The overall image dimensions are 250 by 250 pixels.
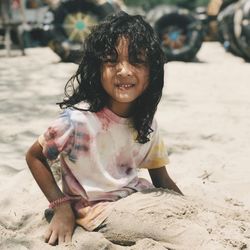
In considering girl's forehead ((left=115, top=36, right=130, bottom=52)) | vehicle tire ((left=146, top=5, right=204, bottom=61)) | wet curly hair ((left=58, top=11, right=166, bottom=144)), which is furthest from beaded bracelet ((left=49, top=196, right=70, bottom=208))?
vehicle tire ((left=146, top=5, right=204, bottom=61))

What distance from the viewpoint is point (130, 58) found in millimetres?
1859

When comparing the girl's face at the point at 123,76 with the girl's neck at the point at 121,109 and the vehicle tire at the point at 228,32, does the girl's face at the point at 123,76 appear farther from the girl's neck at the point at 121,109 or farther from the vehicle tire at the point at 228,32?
the vehicle tire at the point at 228,32

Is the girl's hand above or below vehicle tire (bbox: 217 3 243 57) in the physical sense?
above

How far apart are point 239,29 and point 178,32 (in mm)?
977

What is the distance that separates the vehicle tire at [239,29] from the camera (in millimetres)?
7855

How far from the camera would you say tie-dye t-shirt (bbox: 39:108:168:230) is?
74.8 inches

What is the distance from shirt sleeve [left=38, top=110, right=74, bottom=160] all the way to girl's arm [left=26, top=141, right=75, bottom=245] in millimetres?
63

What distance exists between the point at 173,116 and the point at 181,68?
3.32 m

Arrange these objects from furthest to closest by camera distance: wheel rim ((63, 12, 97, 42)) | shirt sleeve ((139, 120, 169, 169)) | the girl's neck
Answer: wheel rim ((63, 12, 97, 42)), shirt sleeve ((139, 120, 169, 169)), the girl's neck

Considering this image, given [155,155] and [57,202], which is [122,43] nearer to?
[155,155]

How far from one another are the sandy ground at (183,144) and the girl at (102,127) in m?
0.10

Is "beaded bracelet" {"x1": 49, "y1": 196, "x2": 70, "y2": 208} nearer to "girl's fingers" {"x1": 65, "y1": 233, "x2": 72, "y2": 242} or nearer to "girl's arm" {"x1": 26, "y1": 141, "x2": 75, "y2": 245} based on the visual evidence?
"girl's arm" {"x1": 26, "y1": 141, "x2": 75, "y2": 245}

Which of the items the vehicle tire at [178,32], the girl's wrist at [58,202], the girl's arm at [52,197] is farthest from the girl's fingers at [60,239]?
the vehicle tire at [178,32]

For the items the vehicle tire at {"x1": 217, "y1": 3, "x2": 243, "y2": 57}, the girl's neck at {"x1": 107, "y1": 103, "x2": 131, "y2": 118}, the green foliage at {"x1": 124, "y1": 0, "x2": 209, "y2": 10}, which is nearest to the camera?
the girl's neck at {"x1": 107, "y1": 103, "x2": 131, "y2": 118}
